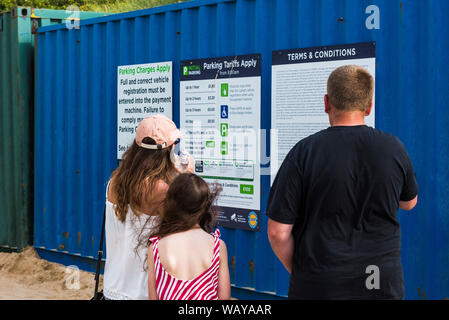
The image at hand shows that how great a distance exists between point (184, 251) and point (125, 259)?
0.33 metres

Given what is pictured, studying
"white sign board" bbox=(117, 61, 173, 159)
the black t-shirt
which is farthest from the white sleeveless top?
"white sign board" bbox=(117, 61, 173, 159)

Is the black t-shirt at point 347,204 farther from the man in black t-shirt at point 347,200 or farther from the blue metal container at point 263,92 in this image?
the blue metal container at point 263,92

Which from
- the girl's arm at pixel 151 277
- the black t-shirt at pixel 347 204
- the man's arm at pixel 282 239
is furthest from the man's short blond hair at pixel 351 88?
the girl's arm at pixel 151 277

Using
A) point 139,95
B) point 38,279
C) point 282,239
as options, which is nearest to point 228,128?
point 139,95

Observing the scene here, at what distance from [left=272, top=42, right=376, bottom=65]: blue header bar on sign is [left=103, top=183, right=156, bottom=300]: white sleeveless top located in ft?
8.97

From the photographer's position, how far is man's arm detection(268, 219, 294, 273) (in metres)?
2.72

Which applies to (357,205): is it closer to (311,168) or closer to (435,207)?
(311,168)

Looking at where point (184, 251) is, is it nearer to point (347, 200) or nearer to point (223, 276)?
point (223, 276)

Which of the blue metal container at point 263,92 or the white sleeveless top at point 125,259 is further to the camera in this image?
the blue metal container at point 263,92

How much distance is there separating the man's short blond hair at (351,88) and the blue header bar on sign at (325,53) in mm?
2174

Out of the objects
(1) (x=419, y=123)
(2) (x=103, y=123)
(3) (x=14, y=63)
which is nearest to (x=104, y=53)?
(2) (x=103, y=123)

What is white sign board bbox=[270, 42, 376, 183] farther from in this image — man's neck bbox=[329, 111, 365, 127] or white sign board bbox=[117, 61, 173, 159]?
man's neck bbox=[329, 111, 365, 127]

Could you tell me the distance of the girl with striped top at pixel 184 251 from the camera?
2562 mm

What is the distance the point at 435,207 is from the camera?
440 centimetres
